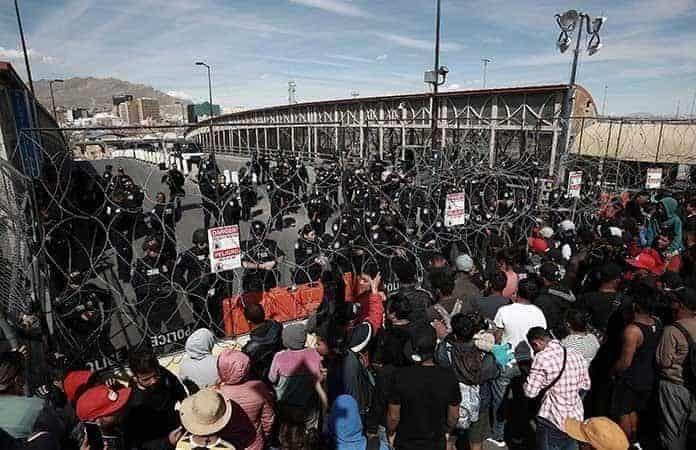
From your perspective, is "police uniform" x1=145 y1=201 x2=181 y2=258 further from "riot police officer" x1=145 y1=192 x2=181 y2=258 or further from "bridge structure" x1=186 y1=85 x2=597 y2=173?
"bridge structure" x1=186 y1=85 x2=597 y2=173

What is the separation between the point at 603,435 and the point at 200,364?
2746 millimetres

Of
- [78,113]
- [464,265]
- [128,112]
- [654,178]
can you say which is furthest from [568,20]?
[128,112]

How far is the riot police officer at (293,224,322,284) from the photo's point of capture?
6.47 meters

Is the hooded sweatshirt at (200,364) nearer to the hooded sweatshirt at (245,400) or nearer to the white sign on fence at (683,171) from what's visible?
the hooded sweatshirt at (245,400)

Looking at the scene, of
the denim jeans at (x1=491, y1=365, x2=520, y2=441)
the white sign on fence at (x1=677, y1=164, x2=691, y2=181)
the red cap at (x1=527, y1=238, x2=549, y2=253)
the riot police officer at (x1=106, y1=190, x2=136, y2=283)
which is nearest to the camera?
the denim jeans at (x1=491, y1=365, x2=520, y2=441)

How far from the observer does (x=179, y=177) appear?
12094mm

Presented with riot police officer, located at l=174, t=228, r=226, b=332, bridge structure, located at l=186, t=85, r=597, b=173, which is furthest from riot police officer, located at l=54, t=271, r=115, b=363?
bridge structure, located at l=186, t=85, r=597, b=173

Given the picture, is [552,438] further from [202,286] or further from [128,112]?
[128,112]

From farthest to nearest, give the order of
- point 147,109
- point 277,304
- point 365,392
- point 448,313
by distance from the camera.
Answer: point 147,109 < point 277,304 < point 448,313 < point 365,392

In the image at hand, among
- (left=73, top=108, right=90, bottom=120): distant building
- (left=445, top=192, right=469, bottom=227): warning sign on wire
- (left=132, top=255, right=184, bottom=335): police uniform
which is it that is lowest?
(left=132, top=255, right=184, bottom=335): police uniform

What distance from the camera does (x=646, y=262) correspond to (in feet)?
18.9

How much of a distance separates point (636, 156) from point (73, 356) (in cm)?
1808

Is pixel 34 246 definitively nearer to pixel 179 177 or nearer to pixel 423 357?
pixel 423 357

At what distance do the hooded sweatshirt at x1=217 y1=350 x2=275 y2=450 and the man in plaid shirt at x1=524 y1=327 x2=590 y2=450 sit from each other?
1882mm
